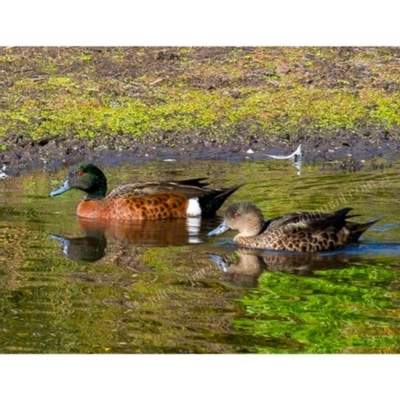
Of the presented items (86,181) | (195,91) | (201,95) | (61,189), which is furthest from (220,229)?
(195,91)

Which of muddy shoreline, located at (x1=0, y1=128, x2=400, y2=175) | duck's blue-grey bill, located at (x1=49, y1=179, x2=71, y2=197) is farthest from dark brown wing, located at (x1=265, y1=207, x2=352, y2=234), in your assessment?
muddy shoreline, located at (x1=0, y1=128, x2=400, y2=175)

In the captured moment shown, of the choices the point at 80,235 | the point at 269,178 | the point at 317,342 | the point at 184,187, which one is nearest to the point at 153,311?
the point at 317,342

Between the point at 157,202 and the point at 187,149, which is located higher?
the point at 187,149

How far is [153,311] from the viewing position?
9.27m

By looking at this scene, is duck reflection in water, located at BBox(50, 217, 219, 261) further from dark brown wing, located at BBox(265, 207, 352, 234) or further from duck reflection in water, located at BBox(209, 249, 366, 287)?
dark brown wing, located at BBox(265, 207, 352, 234)

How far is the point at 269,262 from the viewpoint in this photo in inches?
436

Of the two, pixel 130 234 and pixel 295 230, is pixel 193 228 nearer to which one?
pixel 130 234

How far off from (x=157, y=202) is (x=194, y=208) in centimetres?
41

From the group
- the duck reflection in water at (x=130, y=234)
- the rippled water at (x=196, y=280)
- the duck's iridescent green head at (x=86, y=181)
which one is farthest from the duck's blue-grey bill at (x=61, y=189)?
the duck reflection in water at (x=130, y=234)

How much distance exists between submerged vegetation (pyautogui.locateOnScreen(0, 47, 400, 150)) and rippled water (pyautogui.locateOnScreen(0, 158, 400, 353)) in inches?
68.0

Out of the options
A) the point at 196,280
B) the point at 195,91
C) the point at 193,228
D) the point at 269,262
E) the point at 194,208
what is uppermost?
the point at 195,91

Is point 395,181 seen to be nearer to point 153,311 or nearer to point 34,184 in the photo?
point 34,184

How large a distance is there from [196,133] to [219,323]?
737cm

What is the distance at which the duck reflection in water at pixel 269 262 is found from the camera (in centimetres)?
1060
